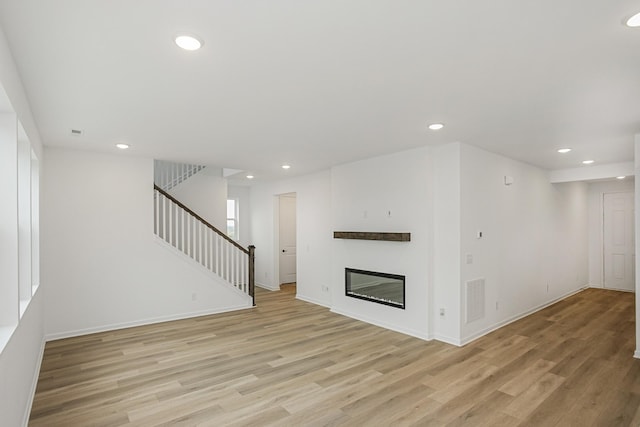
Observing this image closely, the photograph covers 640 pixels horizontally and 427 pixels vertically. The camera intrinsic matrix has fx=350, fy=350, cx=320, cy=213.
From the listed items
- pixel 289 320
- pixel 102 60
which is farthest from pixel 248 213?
pixel 102 60

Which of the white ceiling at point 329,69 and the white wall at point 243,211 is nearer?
the white ceiling at point 329,69

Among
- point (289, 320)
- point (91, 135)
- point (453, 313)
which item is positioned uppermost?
point (91, 135)

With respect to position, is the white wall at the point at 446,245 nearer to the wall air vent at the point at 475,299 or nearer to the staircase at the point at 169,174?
the wall air vent at the point at 475,299

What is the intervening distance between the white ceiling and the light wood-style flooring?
2530 millimetres

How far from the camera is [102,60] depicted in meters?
2.21

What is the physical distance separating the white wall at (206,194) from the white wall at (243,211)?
1265 millimetres

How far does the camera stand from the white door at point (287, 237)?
8.59 m

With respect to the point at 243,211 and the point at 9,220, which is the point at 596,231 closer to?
the point at 243,211

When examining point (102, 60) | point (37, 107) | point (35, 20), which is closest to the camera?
point (35, 20)

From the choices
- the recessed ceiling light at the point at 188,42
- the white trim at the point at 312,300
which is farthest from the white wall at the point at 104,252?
the recessed ceiling light at the point at 188,42

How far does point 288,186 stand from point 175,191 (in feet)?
7.51

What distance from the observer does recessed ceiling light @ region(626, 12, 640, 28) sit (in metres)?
1.73

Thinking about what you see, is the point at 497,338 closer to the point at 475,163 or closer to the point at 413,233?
the point at 413,233

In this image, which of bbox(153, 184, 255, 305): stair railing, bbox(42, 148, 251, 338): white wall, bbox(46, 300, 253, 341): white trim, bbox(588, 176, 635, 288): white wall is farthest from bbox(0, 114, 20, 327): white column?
bbox(588, 176, 635, 288): white wall
